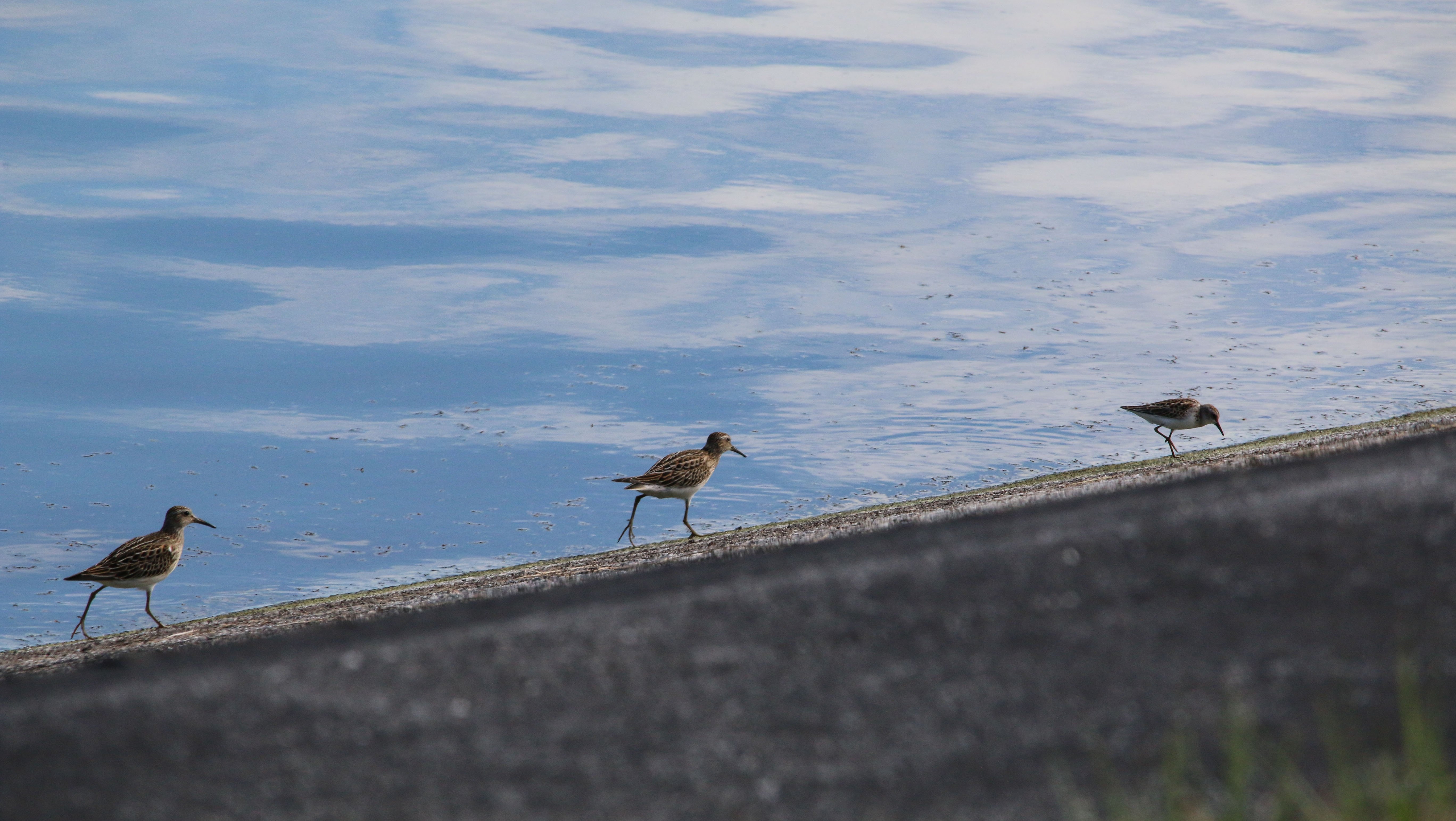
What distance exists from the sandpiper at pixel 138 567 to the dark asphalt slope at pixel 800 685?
7.04 m

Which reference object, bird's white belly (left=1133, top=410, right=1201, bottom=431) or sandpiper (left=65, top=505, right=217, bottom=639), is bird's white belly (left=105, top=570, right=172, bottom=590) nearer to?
sandpiper (left=65, top=505, right=217, bottom=639)

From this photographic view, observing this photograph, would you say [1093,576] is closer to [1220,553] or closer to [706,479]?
[1220,553]

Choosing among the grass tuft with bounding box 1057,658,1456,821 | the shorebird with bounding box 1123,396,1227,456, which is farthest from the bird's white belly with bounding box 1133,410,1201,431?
the grass tuft with bounding box 1057,658,1456,821

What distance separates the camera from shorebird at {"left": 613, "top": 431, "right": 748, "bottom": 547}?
15.6 meters

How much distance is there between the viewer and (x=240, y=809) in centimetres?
407

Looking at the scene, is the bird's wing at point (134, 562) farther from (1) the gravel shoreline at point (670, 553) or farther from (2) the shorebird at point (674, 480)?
(2) the shorebird at point (674, 480)

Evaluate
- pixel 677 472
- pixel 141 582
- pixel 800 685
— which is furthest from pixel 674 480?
pixel 800 685

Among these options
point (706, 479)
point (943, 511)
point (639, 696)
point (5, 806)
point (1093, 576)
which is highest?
point (1093, 576)

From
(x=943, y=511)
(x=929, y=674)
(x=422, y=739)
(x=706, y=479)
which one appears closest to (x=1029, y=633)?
(x=929, y=674)

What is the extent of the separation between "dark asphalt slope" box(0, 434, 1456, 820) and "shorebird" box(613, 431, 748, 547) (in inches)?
377

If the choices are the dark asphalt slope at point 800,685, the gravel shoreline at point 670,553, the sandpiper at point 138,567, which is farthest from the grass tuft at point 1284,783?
the sandpiper at point 138,567

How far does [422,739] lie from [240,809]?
61cm

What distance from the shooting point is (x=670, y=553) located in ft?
39.8

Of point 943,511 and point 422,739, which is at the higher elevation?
point 422,739
